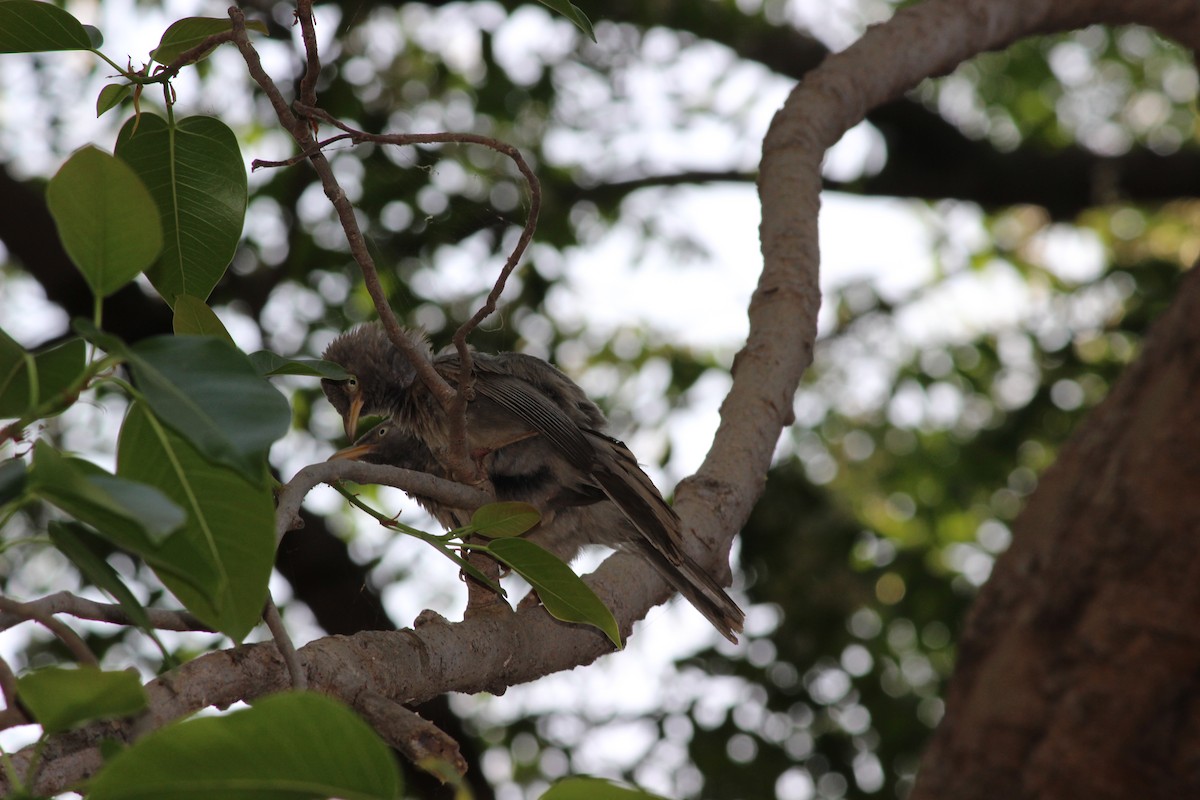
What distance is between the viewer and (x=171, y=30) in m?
2.01

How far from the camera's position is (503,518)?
2.16 meters


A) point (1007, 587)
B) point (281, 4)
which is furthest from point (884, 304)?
point (1007, 587)

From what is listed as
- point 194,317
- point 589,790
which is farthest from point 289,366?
point 589,790

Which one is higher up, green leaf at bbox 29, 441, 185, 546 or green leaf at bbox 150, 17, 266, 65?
green leaf at bbox 150, 17, 266, 65

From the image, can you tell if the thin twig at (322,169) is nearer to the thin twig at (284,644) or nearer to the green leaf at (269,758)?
the thin twig at (284,644)

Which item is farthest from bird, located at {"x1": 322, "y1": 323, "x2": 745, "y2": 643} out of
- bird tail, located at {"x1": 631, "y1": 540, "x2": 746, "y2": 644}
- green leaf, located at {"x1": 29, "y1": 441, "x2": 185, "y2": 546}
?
green leaf, located at {"x1": 29, "y1": 441, "x2": 185, "y2": 546}

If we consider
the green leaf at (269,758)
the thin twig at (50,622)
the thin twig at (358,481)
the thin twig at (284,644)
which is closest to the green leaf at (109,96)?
the thin twig at (358,481)

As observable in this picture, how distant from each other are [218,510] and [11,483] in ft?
0.95

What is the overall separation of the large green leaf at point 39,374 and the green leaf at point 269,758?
415 mm

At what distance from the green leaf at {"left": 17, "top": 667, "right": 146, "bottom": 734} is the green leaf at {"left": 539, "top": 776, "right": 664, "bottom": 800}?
437mm

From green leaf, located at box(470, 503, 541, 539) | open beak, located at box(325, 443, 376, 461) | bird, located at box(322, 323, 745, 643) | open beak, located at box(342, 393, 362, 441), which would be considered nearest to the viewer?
green leaf, located at box(470, 503, 541, 539)

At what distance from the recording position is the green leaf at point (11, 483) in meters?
1.13

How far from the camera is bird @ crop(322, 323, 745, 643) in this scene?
308cm

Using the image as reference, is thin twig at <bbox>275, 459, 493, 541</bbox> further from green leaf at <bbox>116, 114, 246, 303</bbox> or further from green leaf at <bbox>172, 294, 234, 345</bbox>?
green leaf at <bbox>116, 114, 246, 303</bbox>
